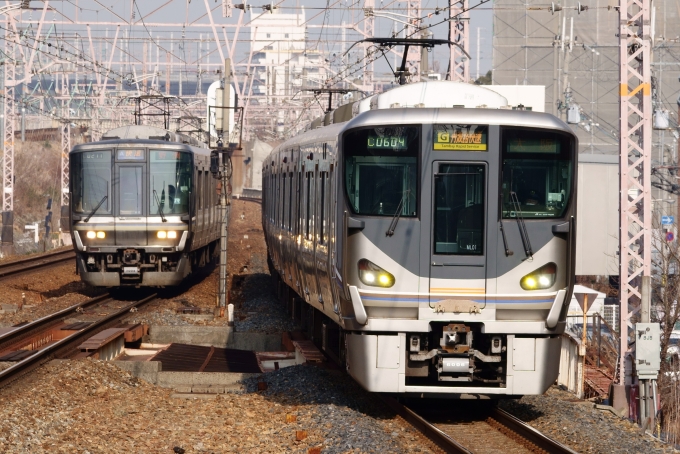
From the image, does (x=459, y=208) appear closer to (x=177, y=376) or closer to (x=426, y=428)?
(x=426, y=428)

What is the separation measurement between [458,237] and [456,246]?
0.27ft

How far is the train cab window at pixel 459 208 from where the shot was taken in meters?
9.25

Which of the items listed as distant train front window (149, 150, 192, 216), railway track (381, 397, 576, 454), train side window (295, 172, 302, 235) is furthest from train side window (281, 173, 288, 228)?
railway track (381, 397, 576, 454)

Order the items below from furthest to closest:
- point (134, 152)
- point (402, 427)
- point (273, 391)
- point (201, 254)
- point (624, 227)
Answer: point (201, 254) → point (134, 152) → point (624, 227) → point (273, 391) → point (402, 427)

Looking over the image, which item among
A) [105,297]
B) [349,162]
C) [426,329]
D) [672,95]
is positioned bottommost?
[105,297]

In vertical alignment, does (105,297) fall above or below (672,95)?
below

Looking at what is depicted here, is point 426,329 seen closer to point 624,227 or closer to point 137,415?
point 137,415

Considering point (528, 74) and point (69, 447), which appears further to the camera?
point (528, 74)

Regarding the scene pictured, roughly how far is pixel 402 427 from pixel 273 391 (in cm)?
239

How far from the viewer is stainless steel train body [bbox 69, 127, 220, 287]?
19531mm

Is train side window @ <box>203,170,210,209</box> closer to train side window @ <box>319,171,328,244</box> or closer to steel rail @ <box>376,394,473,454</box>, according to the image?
train side window @ <box>319,171,328,244</box>

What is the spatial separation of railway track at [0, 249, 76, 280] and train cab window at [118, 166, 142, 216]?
18.4 feet

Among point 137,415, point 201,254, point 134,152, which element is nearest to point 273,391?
point 137,415

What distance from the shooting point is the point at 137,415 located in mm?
9758
